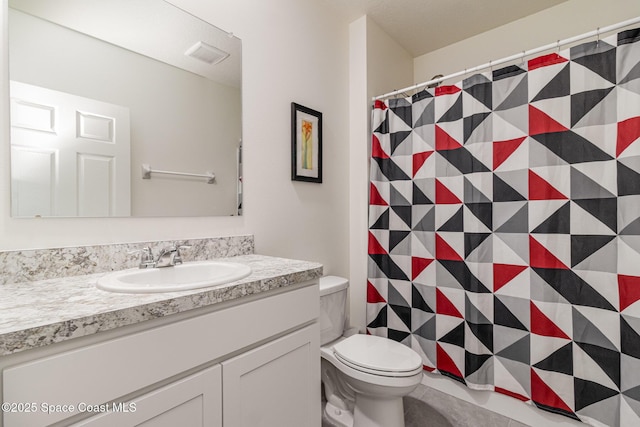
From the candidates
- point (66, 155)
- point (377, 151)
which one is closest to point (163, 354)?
point (66, 155)

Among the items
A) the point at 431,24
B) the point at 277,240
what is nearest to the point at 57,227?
the point at 277,240

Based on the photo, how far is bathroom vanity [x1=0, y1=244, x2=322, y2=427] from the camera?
1.77 feet

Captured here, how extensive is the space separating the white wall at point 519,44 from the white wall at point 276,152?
2.93 ft

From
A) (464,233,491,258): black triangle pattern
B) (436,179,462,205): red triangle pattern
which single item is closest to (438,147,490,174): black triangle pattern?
(436,179,462,205): red triangle pattern

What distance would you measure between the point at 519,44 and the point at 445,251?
1615 millimetres

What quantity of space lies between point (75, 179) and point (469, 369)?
2.00 metres

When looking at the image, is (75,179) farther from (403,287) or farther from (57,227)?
(403,287)

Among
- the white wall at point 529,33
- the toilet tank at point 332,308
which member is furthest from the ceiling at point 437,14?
the toilet tank at point 332,308

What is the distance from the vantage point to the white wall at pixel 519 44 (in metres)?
1.52

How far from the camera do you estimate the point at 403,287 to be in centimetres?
187

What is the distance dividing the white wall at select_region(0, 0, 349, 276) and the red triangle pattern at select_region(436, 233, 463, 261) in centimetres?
63

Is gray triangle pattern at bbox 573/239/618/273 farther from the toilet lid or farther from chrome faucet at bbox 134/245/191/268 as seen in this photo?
chrome faucet at bbox 134/245/191/268

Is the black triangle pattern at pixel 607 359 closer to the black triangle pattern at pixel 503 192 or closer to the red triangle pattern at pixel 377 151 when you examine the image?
the black triangle pattern at pixel 503 192

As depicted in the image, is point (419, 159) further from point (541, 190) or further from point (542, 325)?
point (542, 325)
